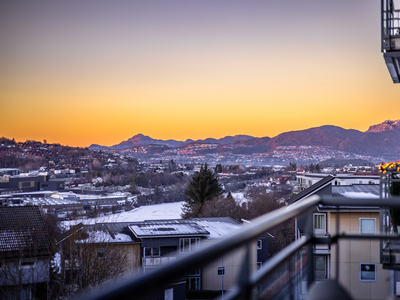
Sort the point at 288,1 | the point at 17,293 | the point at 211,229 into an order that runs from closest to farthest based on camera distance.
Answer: the point at 17,293 → the point at 211,229 → the point at 288,1

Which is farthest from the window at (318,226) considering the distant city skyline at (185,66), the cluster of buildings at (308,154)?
the cluster of buildings at (308,154)

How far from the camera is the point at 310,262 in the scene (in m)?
1.81

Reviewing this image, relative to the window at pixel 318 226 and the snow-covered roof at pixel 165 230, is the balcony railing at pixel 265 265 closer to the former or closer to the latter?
the window at pixel 318 226

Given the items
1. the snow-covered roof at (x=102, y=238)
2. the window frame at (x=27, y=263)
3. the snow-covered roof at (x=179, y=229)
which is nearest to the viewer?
the window frame at (x=27, y=263)

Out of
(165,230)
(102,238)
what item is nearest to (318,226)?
(102,238)

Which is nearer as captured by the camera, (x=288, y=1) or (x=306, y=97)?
(x=288, y=1)

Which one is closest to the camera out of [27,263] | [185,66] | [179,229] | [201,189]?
[27,263]

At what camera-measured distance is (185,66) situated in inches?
1891

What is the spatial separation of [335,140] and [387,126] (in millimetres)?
11785

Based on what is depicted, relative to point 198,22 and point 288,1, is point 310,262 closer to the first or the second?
point 288,1

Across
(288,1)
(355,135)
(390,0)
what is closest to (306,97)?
(288,1)

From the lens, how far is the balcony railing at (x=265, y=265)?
0.64 meters

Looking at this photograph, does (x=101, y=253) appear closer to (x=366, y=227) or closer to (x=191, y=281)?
(x=366, y=227)

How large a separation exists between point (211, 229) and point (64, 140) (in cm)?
5475
